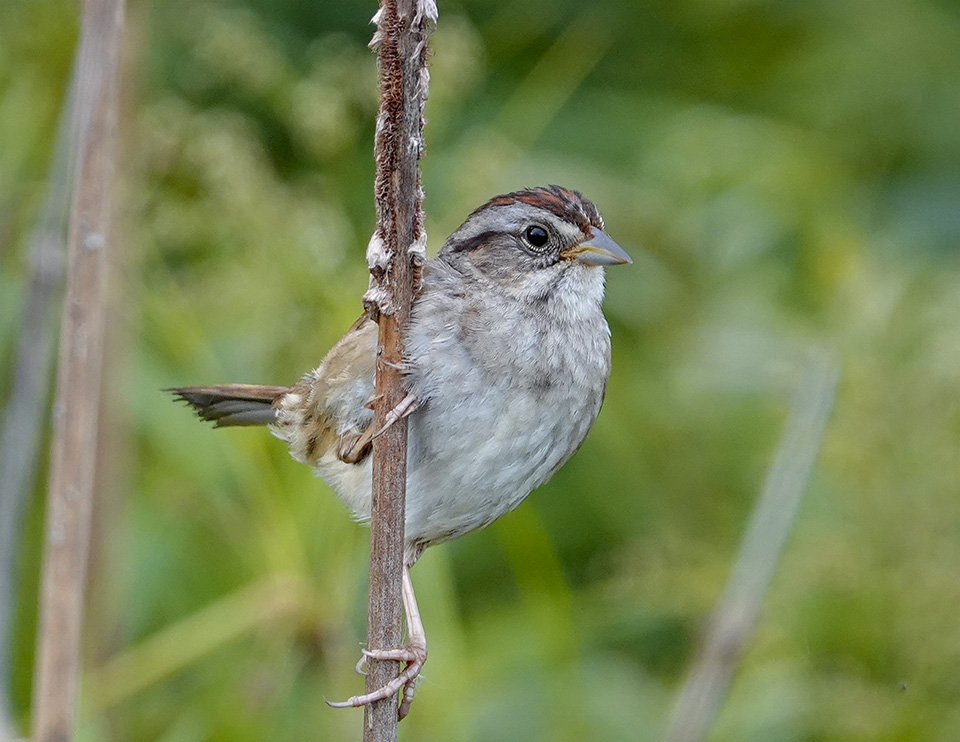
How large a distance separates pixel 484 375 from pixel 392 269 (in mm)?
491

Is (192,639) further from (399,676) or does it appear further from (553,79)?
(553,79)

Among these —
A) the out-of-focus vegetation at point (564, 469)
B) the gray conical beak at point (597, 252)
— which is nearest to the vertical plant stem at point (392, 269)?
the gray conical beak at point (597, 252)

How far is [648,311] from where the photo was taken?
147 inches

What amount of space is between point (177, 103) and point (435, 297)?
3.58 ft

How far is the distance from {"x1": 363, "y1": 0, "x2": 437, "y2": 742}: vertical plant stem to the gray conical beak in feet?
1.71

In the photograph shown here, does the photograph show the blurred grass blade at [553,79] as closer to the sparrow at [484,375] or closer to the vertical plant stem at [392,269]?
the sparrow at [484,375]

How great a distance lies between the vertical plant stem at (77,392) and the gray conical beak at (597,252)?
36.3 inches

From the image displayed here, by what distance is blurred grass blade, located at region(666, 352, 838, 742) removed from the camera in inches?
70.2

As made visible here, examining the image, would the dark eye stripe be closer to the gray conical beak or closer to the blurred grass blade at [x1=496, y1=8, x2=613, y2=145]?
the gray conical beak

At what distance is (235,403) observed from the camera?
269 centimetres

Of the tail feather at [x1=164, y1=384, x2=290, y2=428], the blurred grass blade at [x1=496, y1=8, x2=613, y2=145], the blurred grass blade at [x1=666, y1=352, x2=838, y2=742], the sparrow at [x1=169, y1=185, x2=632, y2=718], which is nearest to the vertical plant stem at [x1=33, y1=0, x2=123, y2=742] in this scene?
the sparrow at [x1=169, y1=185, x2=632, y2=718]

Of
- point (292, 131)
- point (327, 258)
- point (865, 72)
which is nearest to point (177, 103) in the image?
point (292, 131)

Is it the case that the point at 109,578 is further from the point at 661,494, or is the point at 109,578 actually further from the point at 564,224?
the point at 661,494

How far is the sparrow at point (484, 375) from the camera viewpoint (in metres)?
2.18
